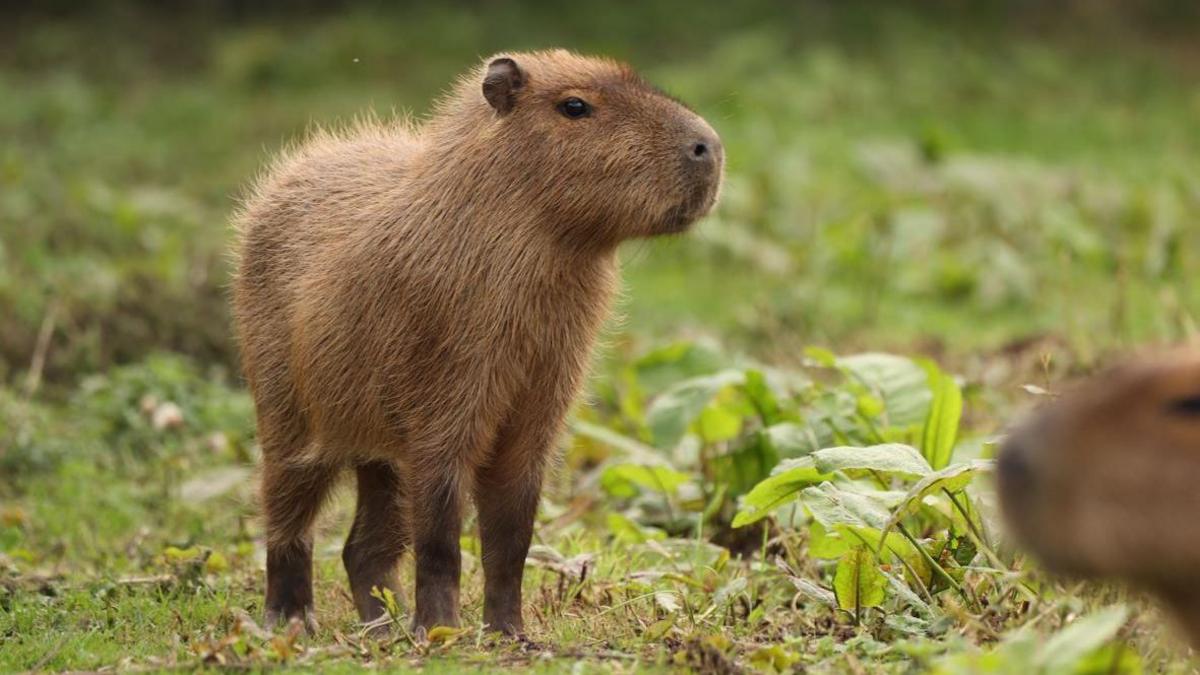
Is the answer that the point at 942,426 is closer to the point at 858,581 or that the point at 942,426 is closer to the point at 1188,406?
the point at 858,581

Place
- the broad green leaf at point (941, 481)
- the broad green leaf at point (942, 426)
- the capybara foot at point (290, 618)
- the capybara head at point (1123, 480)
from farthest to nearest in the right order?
the broad green leaf at point (942, 426)
the capybara foot at point (290, 618)
the broad green leaf at point (941, 481)
the capybara head at point (1123, 480)

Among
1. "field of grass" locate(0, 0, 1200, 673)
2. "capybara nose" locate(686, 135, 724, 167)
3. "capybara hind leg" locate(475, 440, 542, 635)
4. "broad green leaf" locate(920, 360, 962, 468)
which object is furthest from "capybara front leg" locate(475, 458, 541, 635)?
"broad green leaf" locate(920, 360, 962, 468)

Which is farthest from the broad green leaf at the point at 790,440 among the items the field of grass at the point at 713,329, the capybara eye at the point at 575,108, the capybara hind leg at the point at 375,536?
the capybara eye at the point at 575,108

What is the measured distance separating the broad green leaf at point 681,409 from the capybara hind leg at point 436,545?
1.46 meters

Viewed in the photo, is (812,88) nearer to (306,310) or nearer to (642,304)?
(642,304)

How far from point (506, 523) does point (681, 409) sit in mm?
1377

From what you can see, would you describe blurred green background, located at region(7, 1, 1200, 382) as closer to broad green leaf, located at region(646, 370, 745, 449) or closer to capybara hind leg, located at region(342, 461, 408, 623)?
broad green leaf, located at region(646, 370, 745, 449)

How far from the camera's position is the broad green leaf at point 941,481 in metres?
4.62

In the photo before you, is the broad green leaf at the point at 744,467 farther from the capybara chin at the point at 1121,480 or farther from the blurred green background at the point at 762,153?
the capybara chin at the point at 1121,480


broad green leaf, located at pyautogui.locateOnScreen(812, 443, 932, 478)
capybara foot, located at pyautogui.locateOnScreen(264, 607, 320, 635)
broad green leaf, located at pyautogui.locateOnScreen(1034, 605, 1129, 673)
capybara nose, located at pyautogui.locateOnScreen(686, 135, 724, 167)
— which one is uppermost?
capybara nose, located at pyautogui.locateOnScreen(686, 135, 724, 167)

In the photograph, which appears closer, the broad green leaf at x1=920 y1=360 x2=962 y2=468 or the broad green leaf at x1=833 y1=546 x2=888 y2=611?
the broad green leaf at x1=833 y1=546 x2=888 y2=611

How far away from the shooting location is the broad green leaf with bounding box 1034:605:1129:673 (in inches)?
137

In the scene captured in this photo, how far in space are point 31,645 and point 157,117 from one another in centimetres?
1055

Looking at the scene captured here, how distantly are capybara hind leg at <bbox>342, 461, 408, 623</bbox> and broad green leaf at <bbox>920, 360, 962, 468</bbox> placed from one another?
1.69 m
